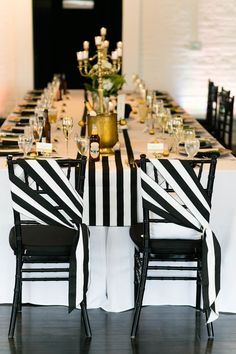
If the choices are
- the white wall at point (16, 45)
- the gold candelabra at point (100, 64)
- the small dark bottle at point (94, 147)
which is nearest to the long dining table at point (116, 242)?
the small dark bottle at point (94, 147)

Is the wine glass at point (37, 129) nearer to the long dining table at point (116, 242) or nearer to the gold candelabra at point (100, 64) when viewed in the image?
the gold candelabra at point (100, 64)

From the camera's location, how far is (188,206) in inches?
142

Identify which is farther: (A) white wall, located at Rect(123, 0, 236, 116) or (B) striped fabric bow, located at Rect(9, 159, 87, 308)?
(A) white wall, located at Rect(123, 0, 236, 116)

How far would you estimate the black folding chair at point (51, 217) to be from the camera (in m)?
3.52

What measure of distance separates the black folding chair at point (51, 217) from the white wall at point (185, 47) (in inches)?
209

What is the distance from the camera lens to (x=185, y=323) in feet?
12.8

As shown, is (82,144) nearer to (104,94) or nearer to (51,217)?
(51,217)

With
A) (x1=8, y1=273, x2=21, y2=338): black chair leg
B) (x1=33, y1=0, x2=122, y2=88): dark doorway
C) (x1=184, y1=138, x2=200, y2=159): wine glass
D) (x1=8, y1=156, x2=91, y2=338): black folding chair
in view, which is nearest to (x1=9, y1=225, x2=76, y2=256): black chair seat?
(x1=8, y1=156, x2=91, y2=338): black folding chair

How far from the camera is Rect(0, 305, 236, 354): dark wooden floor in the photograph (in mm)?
3600

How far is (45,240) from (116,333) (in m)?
0.59

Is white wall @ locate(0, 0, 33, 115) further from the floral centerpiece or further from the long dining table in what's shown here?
the long dining table

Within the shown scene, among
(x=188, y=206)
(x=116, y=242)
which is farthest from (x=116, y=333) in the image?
(x=188, y=206)

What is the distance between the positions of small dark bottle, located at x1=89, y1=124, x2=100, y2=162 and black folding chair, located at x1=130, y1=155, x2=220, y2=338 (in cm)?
46

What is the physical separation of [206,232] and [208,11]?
5723mm
